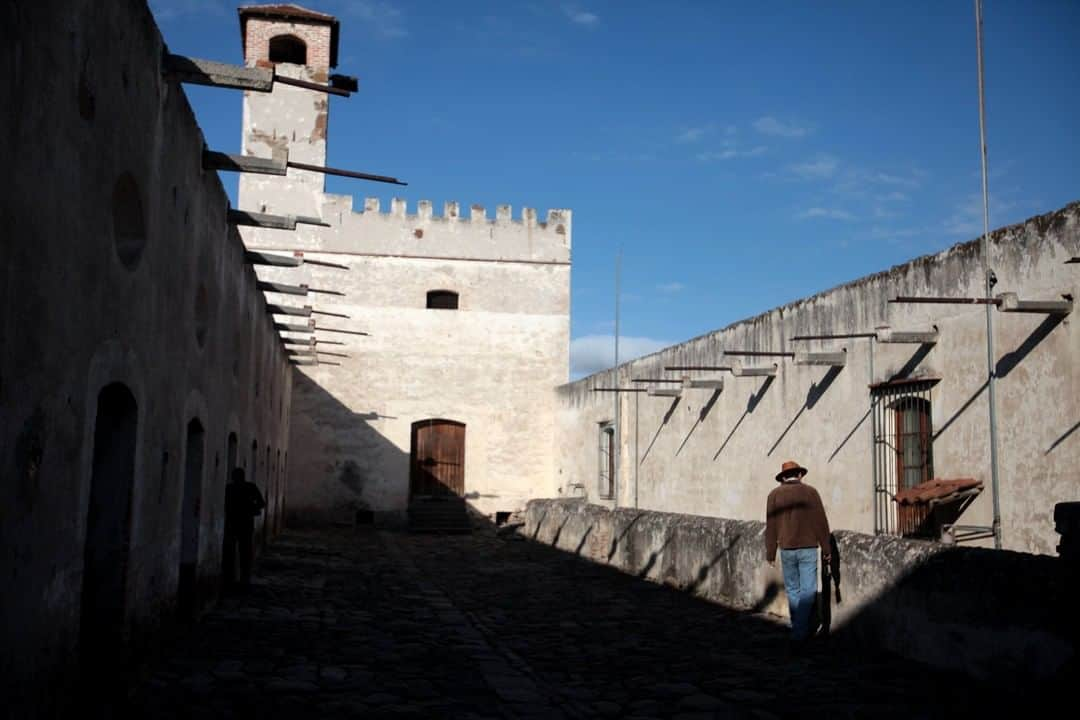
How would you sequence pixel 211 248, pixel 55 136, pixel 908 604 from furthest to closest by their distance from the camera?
pixel 211 248 < pixel 908 604 < pixel 55 136

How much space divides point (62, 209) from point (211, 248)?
4386mm

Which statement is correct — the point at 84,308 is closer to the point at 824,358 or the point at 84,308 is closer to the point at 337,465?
the point at 824,358

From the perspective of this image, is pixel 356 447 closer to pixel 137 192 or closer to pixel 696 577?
pixel 696 577

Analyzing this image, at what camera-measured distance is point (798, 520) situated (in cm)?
751

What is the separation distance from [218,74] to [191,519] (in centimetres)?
395

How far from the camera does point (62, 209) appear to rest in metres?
4.17

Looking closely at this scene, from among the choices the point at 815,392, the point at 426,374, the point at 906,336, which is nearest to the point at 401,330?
the point at 426,374

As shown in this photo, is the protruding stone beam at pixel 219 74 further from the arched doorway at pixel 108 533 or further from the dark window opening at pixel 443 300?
the dark window opening at pixel 443 300

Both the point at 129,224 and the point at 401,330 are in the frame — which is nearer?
the point at 129,224

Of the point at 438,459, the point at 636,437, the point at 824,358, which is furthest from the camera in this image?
the point at 438,459

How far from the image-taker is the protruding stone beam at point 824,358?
12.0 meters

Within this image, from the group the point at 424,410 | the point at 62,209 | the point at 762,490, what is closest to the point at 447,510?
the point at 424,410

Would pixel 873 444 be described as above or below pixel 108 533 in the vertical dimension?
above

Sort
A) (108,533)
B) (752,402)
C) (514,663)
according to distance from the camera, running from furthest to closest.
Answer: (752,402) → (514,663) → (108,533)
